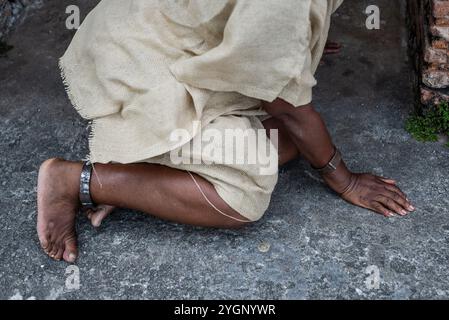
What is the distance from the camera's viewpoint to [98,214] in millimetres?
2225

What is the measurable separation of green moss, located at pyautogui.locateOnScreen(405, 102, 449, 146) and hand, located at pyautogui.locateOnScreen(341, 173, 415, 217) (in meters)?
0.38

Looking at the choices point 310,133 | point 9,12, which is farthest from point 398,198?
point 9,12

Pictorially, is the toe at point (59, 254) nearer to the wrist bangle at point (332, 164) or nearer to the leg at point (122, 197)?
the leg at point (122, 197)

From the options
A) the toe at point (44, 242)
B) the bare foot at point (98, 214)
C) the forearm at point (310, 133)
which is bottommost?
the toe at point (44, 242)

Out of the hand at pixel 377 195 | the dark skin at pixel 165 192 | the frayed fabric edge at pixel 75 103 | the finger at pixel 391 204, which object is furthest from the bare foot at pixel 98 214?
the finger at pixel 391 204

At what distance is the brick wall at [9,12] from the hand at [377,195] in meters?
2.18

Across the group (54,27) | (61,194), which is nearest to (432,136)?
(61,194)

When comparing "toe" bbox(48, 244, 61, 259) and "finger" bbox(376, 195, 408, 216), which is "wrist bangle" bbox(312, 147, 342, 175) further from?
"toe" bbox(48, 244, 61, 259)

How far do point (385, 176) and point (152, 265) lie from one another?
1004 mm

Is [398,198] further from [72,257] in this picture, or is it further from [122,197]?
[72,257]

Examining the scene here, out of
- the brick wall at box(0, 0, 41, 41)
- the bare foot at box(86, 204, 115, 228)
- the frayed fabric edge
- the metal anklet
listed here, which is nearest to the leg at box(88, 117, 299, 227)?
the bare foot at box(86, 204, 115, 228)

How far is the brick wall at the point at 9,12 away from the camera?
10.9 feet

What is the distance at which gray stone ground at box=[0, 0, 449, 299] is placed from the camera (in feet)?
6.63

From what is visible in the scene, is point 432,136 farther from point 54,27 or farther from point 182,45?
point 54,27
